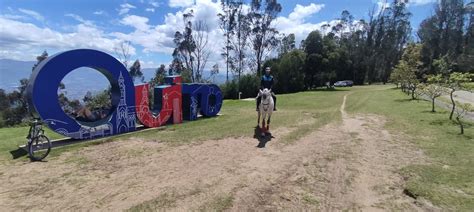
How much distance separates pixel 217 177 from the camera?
6.75 m

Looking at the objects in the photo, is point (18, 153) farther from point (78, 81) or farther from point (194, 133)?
point (78, 81)

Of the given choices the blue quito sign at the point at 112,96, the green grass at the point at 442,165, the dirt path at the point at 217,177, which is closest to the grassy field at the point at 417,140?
the green grass at the point at 442,165

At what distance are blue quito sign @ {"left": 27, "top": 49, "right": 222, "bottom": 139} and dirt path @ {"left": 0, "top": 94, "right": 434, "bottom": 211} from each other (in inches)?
57.4

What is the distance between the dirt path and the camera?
555cm

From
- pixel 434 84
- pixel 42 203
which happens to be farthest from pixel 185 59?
pixel 42 203

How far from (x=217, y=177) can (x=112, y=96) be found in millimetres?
6817

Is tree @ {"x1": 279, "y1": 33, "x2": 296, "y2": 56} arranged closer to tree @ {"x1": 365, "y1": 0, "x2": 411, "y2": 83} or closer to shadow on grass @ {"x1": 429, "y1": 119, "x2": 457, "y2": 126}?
tree @ {"x1": 365, "y1": 0, "x2": 411, "y2": 83}

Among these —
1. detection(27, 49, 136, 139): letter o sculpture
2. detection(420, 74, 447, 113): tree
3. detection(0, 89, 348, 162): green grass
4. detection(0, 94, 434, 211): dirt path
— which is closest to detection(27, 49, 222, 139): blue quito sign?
detection(27, 49, 136, 139): letter o sculpture

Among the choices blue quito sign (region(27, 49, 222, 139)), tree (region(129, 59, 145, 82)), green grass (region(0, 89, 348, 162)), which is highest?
tree (region(129, 59, 145, 82))

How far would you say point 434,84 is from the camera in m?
16.8

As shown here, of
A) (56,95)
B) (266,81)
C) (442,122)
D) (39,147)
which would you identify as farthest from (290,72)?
(39,147)

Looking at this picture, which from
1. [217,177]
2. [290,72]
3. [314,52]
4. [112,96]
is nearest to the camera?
[217,177]

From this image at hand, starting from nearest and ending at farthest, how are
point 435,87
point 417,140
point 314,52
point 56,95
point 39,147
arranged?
1. point 39,147
2. point 56,95
3. point 417,140
4. point 435,87
5. point 314,52

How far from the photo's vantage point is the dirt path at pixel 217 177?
5.55 metres
